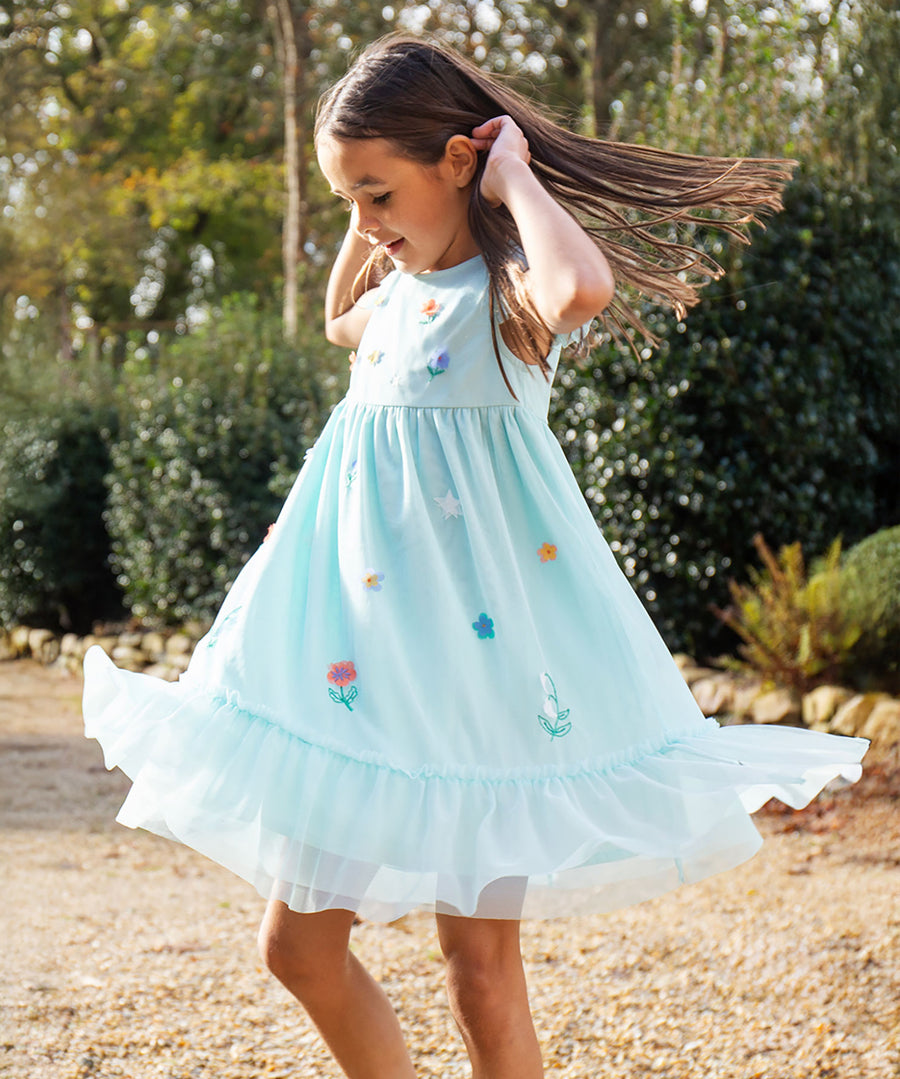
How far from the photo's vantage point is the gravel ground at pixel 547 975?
8.16 ft

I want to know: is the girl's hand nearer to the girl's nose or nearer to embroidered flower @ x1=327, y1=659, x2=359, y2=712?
the girl's nose

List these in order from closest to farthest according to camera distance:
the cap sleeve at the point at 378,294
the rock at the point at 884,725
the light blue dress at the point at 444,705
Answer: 1. the light blue dress at the point at 444,705
2. the cap sleeve at the point at 378,294
3. the rock at the point at 884,725

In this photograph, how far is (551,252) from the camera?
5.19 ft

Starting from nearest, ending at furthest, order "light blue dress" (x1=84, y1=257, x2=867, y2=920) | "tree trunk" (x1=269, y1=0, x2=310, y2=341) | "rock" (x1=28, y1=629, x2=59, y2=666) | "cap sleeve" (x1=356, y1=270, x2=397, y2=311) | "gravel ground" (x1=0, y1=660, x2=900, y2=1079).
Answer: "light blue dress" (x1=84, y1=257, x2=867, y2=920) → "cap sleeve" (x1=356, y1=270, x2=397, y2=311) → "gravel ground" (x1=0, y1=660, x2=900, y2=1079) → "rock" (x1=28, y1=629, x2=59, y2=666) → "tree trunk" (x1=269, y1=0, x2=310, y2=341)

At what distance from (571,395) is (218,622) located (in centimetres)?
398

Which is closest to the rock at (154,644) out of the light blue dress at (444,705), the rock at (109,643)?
the rock at (109,643)

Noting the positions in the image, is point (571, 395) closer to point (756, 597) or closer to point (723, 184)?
point (756, 597)

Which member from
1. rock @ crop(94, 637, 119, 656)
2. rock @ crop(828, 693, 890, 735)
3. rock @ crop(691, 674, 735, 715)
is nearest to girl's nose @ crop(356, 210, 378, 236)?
rock @ crop(828, 693, 890, 735)

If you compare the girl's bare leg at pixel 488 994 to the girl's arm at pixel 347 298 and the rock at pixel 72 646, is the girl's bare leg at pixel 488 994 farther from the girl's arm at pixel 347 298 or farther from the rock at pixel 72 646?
the rock at pixel 72 646

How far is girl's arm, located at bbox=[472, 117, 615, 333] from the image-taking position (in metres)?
1.56

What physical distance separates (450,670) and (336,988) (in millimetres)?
499

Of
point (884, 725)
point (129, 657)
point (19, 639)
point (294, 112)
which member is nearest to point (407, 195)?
point (884, 725)

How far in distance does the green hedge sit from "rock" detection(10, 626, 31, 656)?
16.1ft

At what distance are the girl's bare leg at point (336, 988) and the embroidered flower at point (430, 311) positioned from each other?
2.96 feet
